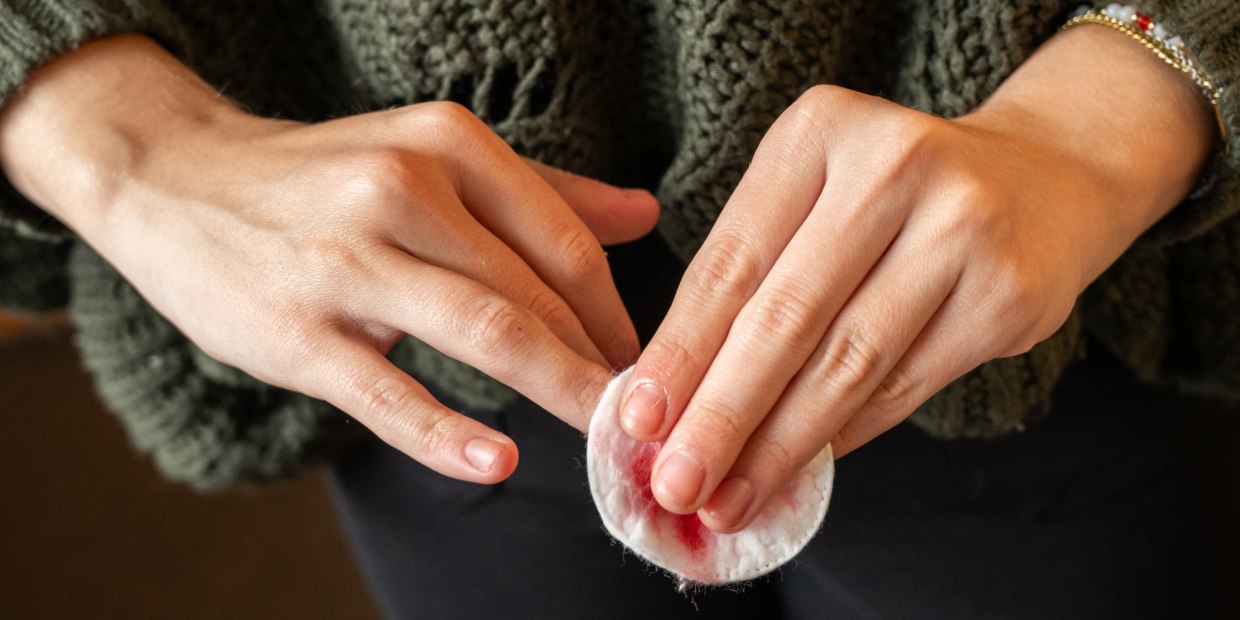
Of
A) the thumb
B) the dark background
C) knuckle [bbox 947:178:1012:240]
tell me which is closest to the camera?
knuckle [bbox 947:178:1012:240]

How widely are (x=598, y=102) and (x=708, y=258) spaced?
0.19 m

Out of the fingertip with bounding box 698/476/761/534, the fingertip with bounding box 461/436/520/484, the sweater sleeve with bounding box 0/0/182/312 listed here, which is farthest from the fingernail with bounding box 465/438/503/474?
the sweater sleeve with bounding box 0/0/182/312

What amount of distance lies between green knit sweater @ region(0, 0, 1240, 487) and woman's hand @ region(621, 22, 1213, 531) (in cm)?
8

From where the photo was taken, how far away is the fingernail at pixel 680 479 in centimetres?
49

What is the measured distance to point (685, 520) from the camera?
22.0 inches

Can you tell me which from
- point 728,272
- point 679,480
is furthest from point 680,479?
point 728,272

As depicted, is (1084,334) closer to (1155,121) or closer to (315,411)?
(1155,121)

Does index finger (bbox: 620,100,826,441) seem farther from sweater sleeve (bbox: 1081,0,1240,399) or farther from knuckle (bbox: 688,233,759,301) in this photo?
sweater sleeve (bbox: 1081,0,1240,399)

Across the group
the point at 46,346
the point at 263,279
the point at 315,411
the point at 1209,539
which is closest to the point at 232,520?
the point at 46,346

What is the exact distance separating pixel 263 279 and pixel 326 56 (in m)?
0.25

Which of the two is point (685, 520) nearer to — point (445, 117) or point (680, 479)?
point (680, 479)

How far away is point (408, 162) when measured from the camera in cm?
52

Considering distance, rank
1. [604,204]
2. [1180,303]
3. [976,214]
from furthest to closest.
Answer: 1. [1180,303]
2. [604,204]
3. [976,214]

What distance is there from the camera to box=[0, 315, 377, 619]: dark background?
1538 mm
